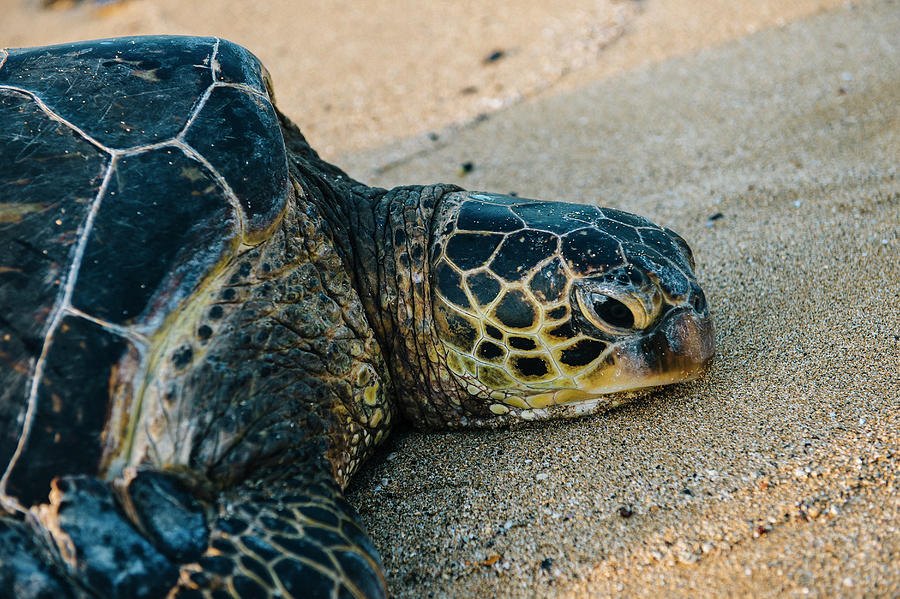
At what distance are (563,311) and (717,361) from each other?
58 cm

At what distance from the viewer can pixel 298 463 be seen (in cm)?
159

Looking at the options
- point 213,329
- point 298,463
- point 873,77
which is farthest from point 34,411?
point 873,77

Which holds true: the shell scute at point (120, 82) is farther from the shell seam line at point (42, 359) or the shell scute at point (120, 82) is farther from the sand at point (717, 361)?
the sand at point (717, 361)

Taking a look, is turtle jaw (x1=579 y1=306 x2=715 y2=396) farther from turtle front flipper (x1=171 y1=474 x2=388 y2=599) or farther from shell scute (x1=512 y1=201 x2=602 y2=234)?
turtle front flipper (x1=171 y1=474 x2=388 y2=599)

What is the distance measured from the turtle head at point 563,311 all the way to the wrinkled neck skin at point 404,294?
0.05m

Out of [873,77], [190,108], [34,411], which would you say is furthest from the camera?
[873,77]

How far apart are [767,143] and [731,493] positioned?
207cm

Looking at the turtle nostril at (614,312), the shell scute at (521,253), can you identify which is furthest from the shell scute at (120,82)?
the turtle nostril at (614,312)

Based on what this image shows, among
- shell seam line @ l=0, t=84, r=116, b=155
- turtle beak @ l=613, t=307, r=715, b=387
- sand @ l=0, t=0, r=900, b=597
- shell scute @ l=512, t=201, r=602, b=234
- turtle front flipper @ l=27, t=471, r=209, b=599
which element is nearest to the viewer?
turtle front flipper @ l=27, t=471, r=209, b=599

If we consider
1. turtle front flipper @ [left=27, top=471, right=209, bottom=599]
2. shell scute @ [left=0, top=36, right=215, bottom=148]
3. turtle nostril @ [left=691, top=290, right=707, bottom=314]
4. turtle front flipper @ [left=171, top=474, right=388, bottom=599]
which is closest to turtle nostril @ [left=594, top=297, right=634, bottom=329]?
turtle nostril @ [left=691, top=290, right=707, bottom=314]

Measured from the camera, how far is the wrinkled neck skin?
1.93 metres

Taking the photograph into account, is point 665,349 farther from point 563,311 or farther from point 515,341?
point 515,341

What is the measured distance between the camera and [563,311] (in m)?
1.78

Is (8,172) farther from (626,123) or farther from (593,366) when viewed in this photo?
(626,123)
